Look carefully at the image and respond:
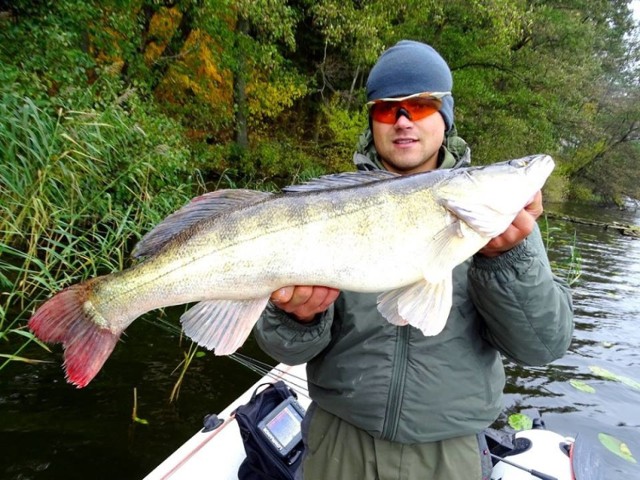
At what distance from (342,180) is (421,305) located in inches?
23.8

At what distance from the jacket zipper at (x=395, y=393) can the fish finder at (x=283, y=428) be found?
3.55ft

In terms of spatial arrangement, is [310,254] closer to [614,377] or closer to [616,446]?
[616,446]

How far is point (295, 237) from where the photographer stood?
1811 millimetres

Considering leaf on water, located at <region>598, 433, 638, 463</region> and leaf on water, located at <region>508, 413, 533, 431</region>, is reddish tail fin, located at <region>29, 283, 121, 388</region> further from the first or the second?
leaf on water, located at <region>598, 433, 638, 463</region>

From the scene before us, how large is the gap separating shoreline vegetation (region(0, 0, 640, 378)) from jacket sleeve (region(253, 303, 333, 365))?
2116mm

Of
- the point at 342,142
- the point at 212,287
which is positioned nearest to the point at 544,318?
the point at 212,287

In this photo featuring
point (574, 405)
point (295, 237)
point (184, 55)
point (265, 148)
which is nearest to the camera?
point (295, 237)

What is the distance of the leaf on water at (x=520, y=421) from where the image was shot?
4.96 metres

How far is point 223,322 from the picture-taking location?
1.92 metres

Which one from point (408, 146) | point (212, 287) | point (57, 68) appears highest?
point (57, 68)

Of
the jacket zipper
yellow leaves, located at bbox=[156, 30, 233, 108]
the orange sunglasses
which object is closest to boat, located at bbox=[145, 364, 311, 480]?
the jacket zipper

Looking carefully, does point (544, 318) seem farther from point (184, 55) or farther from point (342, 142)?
point (342, 142)

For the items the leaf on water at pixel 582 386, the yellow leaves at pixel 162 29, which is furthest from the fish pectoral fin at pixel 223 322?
the yellow leaves at pixel 162 29

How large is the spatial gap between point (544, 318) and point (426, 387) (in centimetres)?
53
